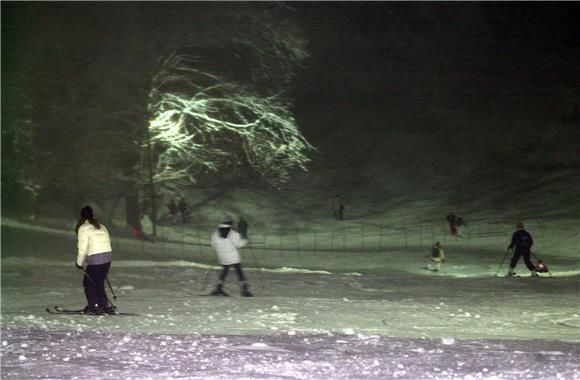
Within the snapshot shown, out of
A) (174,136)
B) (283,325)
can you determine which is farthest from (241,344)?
(174,136)

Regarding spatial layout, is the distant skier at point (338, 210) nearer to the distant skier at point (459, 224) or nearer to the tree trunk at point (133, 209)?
the distant skier at point (459, 224)

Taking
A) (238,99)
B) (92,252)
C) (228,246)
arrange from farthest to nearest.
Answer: (238,99) < (228,246) < (92,252)

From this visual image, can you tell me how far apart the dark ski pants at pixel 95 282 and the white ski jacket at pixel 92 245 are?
0.08 m

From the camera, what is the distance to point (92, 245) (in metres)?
11.6

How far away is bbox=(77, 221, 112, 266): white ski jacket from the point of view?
1143cm

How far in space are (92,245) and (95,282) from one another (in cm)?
54

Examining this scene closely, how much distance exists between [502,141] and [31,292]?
52.0 meters

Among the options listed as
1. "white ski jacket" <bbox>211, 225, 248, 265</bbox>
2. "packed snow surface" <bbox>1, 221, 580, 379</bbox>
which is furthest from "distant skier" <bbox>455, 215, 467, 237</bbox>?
"white ski jacket" <bbox>211, 225, 248, 265</bbox>

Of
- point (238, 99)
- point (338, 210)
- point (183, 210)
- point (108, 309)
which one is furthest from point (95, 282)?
point (338, 210)

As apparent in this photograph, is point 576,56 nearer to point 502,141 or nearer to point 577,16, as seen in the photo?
point 577,16

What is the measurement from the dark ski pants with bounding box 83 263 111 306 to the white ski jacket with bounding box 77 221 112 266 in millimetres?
85

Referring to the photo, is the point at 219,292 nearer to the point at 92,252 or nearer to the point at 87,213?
the point at 92,252

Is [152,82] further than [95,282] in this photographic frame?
Yes

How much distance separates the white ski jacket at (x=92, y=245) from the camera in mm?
11430
